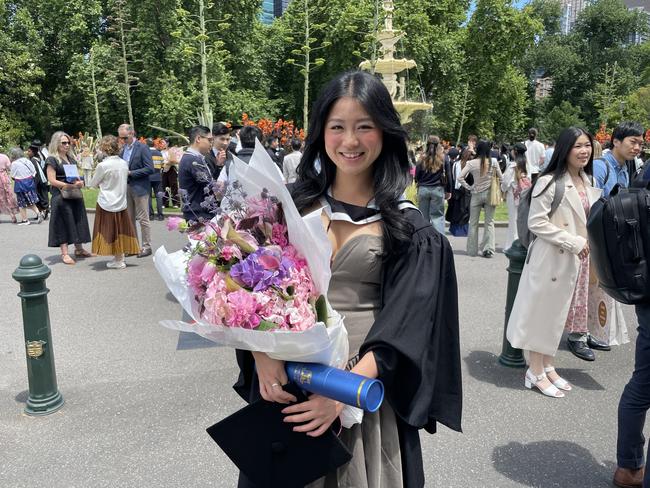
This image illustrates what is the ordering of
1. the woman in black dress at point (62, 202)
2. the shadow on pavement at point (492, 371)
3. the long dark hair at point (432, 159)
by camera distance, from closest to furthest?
the shadow on pavement at point (492, 371) < the woman in black dress at point (62, 202) < the long dark hair at point (432, 159)

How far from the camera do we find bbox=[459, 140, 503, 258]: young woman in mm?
8977

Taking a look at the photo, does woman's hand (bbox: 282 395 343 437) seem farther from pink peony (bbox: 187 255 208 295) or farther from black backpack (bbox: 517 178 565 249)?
black backpack (bbox: 517 178 565 249)

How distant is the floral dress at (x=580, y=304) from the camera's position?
439 cm

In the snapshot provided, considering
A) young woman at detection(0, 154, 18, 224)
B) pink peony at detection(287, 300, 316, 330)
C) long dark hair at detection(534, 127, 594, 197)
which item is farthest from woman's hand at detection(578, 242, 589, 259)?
young woman at detection(0, 154, 18, 224)

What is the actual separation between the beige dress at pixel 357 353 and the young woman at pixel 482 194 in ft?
24.9

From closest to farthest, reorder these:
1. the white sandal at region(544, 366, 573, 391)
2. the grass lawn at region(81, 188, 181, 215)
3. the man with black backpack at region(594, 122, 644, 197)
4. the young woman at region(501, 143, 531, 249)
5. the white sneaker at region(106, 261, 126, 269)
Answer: the white sandal at region(544, 366, 573, 391), the man with black backpack at region(594, 122, 644, 197), the white sneaker at region(106, 261, 126, 269), the young woman at region(501, 143, 531, 249), the grass lawn at region(81, 188, 181, 215)

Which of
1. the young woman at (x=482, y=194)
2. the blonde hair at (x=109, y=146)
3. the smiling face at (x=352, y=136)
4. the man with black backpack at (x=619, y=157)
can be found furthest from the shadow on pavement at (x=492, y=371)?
the blonde hair at (x=109, y=146)

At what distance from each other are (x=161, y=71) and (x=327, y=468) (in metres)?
35.5

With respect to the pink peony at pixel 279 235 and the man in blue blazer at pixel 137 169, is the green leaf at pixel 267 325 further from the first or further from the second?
the man in blue blazer at pixel 137 169

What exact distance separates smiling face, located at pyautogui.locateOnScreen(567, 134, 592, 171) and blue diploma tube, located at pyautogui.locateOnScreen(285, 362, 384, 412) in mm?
3174

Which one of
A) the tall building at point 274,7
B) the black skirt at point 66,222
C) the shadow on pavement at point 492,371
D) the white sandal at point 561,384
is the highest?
the tall building at point 274,7

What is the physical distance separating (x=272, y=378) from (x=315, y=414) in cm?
16

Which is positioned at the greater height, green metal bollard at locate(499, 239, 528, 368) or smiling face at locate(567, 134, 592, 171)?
smiling face at locate(567, 134, 592, 171)

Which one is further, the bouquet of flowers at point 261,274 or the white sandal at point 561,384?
the white sandal at point 561,384
